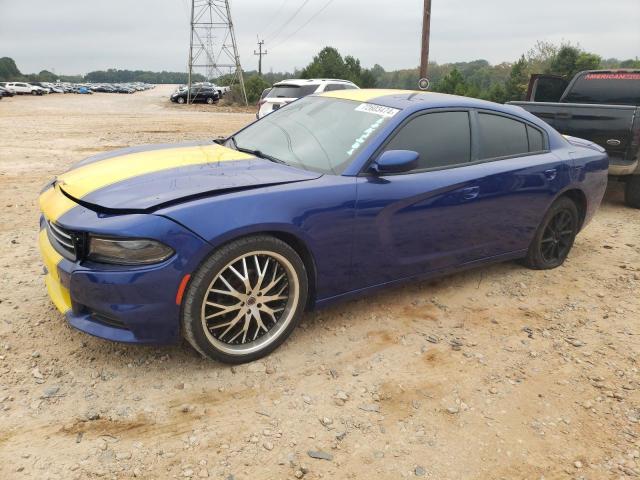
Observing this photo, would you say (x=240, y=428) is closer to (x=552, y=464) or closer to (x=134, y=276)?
(x=134, y=276)

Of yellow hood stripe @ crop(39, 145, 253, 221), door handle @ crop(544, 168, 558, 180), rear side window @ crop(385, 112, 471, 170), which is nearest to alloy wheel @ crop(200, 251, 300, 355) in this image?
yellow hood stripe @ crop(39, 145, 253, 221)

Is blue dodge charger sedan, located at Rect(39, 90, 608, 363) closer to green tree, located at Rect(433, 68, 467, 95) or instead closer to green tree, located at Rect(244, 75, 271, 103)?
green tree, located at Rect(433, 68, 467, 95)

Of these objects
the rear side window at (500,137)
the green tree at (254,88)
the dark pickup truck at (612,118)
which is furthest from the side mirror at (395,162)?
the green tree at (254,88)

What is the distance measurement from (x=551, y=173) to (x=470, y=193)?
1.05 meters

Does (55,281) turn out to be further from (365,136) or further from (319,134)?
(365,136)

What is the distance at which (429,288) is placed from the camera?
158 inches

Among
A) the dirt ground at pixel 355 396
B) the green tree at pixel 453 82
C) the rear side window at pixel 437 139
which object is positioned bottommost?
the dirt ground at pixel 355 396

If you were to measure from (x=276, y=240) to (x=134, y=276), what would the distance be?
76cm

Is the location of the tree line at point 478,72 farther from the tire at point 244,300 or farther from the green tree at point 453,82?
the tire at point 244,300

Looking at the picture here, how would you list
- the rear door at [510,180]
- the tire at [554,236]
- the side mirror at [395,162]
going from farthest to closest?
the tire at [554,236] < the rear door at [510,180] < the side mirror at [395,162]

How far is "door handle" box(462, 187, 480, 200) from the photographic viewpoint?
3506 millimetres

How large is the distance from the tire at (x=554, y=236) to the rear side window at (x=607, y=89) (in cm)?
451

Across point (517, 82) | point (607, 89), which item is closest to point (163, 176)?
point (607, 89)

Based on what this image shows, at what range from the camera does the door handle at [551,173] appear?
161 inches
